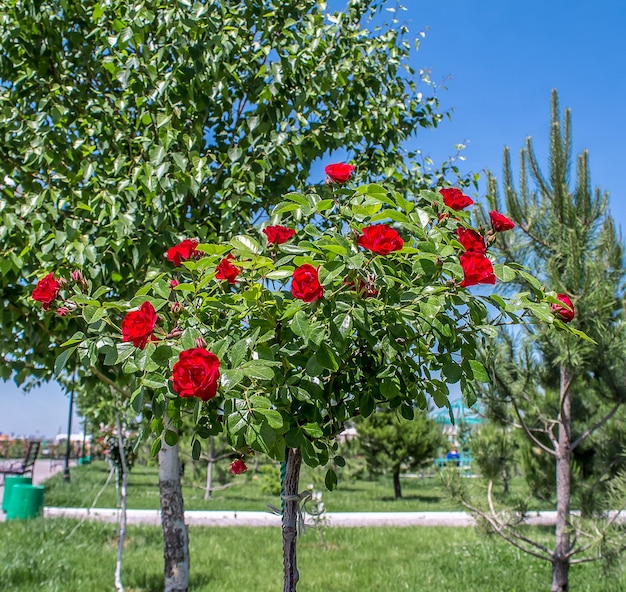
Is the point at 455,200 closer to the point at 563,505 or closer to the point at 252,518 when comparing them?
the point at 563,505

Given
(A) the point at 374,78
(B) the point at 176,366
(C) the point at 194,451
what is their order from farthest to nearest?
(A) the point at 374,78, (C) the point at 194,451, (B) the point at 176,366

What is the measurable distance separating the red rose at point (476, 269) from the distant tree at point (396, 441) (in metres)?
15.3

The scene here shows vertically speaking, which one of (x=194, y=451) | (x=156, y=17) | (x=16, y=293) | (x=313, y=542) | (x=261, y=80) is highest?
(x=156, y=17)

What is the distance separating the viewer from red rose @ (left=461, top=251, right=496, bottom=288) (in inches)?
75.7

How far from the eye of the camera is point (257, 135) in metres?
3.88

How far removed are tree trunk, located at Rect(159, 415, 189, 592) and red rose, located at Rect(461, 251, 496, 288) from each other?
297cm

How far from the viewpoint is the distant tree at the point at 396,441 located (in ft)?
56.4

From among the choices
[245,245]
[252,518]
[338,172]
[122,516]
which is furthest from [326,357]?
[252,518]

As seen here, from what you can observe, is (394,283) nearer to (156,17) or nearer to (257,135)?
(257,135)

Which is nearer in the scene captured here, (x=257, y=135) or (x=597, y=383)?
(x=257, y=135)

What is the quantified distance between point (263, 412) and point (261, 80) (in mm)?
2830

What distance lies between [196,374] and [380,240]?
642 millimetres

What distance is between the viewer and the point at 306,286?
184cm

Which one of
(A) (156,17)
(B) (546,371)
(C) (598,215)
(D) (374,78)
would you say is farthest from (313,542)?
(A) (156,17)
